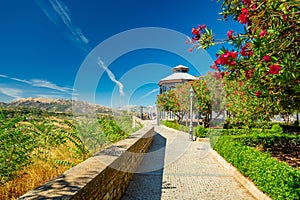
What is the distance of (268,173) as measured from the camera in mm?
4402

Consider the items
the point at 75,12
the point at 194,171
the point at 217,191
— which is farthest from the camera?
the point at 75,12

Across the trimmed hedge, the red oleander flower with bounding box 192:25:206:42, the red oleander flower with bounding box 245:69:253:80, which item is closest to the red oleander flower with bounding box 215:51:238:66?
the red oleander flower with bounding box 245:69:253:80

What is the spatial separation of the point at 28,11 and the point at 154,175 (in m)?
16.1

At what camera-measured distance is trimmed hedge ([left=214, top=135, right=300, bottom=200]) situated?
3696 mm

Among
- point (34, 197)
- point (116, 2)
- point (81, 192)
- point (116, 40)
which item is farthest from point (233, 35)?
point (116, 2)

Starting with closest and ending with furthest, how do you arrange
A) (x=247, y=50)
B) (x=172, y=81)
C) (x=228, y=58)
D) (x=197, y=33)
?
(x=228, y=58)
(x=247, y=50)
(x=197, y=33)
(x=172, y=81)

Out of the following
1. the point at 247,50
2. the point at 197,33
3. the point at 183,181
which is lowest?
the point at 183,181

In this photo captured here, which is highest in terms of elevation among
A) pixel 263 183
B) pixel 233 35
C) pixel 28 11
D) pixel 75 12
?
pixel 75 12

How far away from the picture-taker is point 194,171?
6859 millimetres

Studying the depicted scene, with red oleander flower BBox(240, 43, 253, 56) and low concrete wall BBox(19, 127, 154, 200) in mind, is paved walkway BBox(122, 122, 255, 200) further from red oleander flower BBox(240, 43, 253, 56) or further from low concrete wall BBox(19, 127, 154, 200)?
red oleander flower BBox(240, 43, 253, 56)

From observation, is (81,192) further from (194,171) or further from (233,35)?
(194,171)

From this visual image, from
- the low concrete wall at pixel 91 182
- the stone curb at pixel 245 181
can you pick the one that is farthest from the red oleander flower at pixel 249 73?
the stone curb at pixel 245 181

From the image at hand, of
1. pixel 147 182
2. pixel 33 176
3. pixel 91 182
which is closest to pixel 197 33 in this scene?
pixel 91 182

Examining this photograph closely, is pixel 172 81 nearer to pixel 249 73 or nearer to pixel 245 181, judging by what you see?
pixel 245 181
